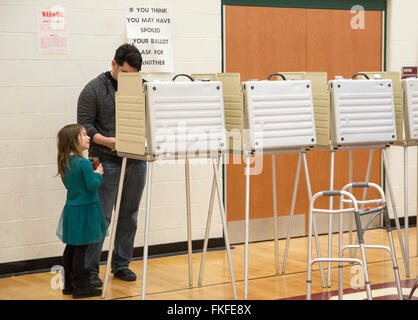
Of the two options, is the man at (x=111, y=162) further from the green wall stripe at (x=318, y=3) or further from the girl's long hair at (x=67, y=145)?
the green wall stripe at (x=318, y=3)

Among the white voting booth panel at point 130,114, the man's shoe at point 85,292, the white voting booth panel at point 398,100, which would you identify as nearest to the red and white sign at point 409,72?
the white voting booth panel at point 398,100

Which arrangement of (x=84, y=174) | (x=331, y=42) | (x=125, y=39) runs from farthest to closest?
(x=331, y=42), (x=125, y=39), (x=84, y=174)

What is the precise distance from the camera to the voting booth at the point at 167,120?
12.5 feet

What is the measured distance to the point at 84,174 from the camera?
412cm

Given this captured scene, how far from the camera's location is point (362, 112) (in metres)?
4.44

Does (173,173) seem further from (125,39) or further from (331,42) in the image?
(331,42)

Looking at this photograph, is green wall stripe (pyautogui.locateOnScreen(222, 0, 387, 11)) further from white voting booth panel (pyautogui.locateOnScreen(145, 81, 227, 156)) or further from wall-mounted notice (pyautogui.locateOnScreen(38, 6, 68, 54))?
white voting booth panel (pyautogui.locateOnScreen(145, 81, 227, 156))

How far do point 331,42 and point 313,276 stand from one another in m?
2.23

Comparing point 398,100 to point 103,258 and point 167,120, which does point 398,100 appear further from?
point 103,258

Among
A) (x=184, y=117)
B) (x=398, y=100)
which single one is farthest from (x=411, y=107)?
(x=184, y=117)

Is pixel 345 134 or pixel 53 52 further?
pixel 53 52

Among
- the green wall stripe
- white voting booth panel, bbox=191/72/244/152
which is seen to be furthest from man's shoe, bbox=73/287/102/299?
the green wall stripe

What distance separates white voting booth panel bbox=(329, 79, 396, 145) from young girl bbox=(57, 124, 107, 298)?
150 centimetres
